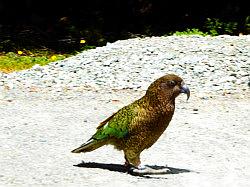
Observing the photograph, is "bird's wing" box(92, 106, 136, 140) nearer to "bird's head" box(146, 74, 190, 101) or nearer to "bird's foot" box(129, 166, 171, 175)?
"bird's head" box(146, 74, 190, 101)

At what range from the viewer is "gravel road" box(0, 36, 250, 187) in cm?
644

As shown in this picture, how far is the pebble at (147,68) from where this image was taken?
10914 mm

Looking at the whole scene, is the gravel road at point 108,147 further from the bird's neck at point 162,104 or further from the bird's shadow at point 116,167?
the bird's neck at point 162,104

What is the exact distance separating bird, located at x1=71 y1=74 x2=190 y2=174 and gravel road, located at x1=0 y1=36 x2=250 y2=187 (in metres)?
0.32

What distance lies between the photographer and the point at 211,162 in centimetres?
696

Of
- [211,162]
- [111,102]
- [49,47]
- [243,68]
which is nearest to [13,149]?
[211,162]

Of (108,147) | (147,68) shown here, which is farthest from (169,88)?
(147,68)

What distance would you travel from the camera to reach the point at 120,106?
9.73 meters

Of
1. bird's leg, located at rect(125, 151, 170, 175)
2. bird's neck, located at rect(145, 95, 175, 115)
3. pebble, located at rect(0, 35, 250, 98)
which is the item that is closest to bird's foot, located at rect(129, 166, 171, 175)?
bird's leg, located at rect(125, 151, 170, 175)

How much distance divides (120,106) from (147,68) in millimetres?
2041

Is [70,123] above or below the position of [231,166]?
below

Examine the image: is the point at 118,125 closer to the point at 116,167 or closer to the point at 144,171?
the point at 144,171

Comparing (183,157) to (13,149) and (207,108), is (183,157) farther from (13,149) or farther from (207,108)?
(207,108)

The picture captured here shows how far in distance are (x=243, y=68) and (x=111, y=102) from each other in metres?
2.56
